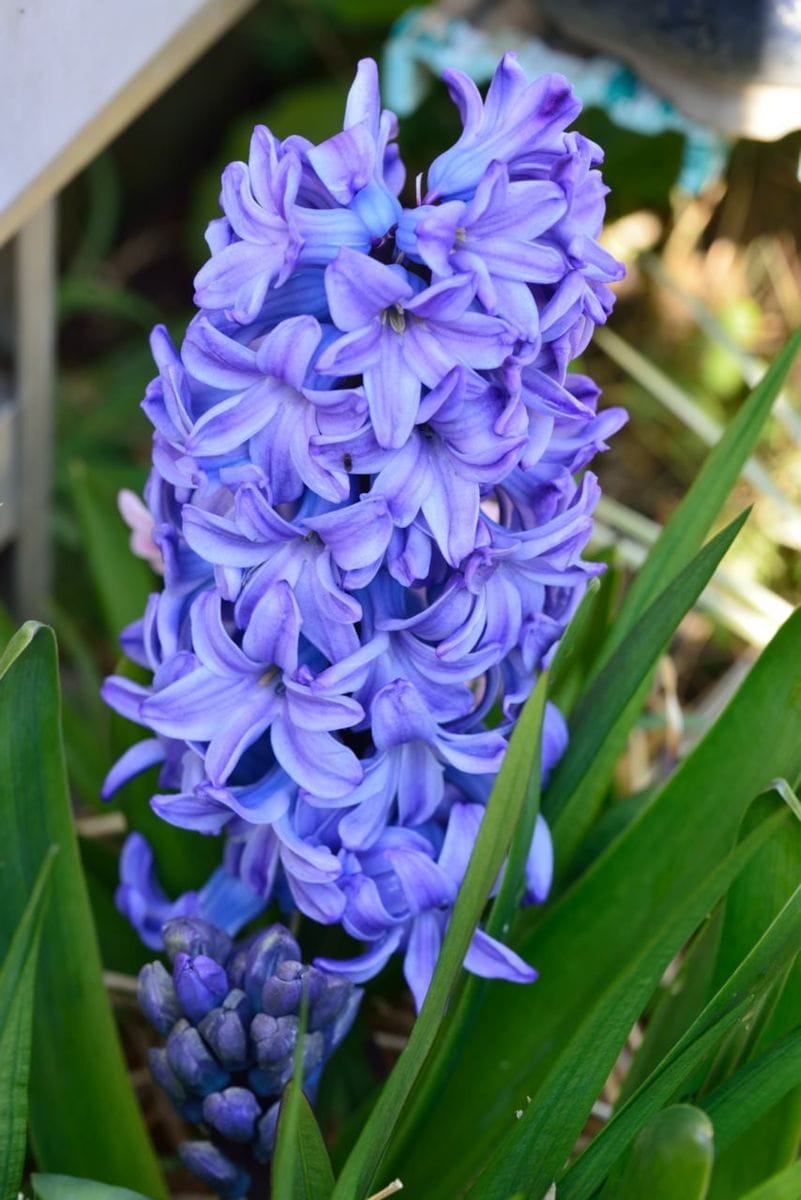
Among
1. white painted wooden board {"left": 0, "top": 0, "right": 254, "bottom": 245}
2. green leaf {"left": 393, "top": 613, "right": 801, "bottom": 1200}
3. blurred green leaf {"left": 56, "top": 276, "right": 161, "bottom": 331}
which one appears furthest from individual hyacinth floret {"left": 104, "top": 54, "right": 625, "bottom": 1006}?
blurred green leaf {"left": 56, "top": 276, "right": 161, "bottom": 331}

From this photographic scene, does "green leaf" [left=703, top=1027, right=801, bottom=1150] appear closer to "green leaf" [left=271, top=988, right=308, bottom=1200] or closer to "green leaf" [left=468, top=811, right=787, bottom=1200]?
"green leaf" [left=468, top=811, right=787, bottom=1200]

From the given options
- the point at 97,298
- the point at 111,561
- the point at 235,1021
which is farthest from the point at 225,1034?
the point at 97,298

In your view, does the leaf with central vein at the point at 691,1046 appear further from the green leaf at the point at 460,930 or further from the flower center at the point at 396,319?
the flower center at the point at 396,319

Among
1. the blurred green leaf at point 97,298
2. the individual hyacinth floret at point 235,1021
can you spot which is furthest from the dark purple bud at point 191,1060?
the blurred green leaf at point 97,298

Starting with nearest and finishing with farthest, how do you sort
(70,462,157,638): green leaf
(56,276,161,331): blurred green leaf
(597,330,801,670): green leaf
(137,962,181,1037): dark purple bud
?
(137,962,181,1037): dark purple bud → (597,330,801,670): green leaf → (70,462,157,638): green leaf → (56,276,161,331): blurred green leaf

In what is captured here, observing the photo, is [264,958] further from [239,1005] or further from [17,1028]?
[17,1028]
